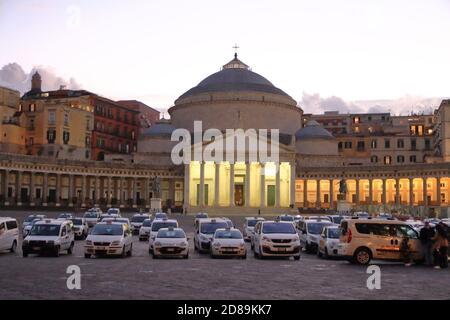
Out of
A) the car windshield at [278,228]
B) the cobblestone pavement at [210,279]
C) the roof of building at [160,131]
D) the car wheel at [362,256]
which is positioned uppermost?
the roof of building at [160,131]

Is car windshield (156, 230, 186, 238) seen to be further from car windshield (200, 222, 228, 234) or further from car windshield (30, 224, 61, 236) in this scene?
car windshield (30, 224, 61, 236)

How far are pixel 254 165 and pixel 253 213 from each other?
39.8 ft

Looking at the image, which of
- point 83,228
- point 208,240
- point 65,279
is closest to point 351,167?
point 83,228

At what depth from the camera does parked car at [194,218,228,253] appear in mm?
36625

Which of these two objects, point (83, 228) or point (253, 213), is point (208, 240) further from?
point (253, 213)

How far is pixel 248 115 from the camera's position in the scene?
123 metres

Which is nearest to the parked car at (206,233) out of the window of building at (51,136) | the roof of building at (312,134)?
the window of building at (51,136)

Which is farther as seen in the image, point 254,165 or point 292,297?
point 254,165

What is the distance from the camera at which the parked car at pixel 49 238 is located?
105 feet

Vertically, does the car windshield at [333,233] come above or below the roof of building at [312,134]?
below

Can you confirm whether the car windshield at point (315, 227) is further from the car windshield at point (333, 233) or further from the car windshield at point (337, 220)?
the car windshield at point (337, 220)

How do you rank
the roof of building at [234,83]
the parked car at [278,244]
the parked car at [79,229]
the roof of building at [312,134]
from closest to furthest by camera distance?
the parked car at [278,244], the parked car at [79,229], the roof of building at [312,134], the roof of building at [234,83]

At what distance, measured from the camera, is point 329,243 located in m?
33.7

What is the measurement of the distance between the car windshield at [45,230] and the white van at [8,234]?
4.95 ft
